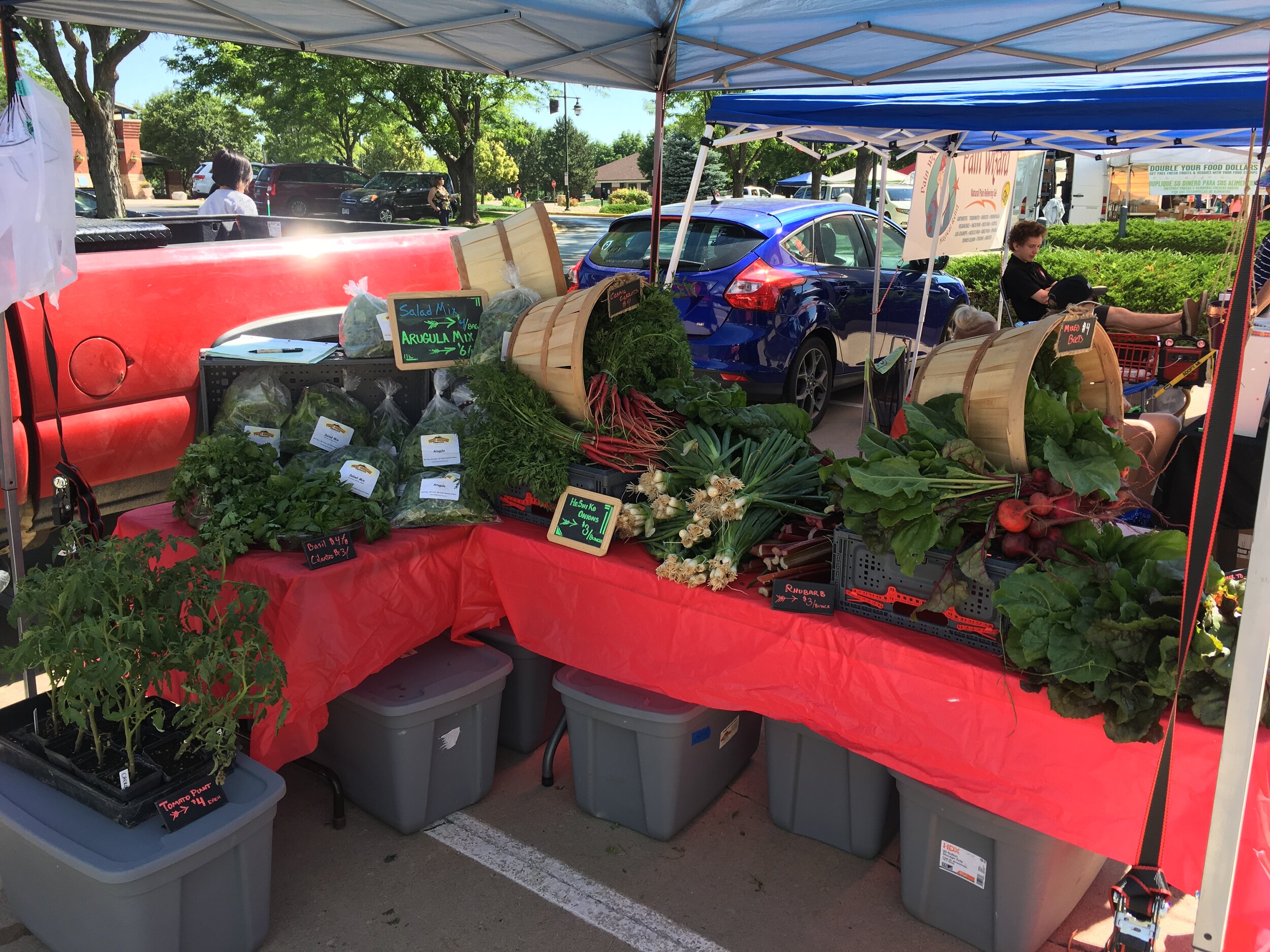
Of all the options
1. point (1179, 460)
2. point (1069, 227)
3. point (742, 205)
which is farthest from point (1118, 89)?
point (1069, 227)

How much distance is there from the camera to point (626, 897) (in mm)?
2744

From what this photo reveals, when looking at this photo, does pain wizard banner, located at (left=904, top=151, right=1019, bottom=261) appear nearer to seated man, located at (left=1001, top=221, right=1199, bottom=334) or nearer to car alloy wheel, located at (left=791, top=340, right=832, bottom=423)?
seated man, located at (left=1001, top=221, right=1199, bottom=334)

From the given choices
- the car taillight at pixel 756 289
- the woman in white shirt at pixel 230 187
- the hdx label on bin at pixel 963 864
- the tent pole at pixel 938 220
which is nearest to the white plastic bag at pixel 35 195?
the hdx label on bin at pixel 963 864

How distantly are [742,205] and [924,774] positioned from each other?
5645mm

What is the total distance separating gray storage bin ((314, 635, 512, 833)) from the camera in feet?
9.47

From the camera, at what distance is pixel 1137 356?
6.05 m

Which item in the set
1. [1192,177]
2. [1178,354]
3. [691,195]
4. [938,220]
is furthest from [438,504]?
[1192,177]

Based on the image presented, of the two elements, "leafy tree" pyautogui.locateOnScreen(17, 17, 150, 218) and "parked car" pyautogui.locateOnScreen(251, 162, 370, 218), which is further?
"parked car" pyautogui.locateOnScreen(251, 162, 370, 218)

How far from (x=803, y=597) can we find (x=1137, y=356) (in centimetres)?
467

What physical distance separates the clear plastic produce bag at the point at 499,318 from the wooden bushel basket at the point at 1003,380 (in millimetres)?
1470

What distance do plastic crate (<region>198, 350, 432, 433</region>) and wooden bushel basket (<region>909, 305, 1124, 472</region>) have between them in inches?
77.2

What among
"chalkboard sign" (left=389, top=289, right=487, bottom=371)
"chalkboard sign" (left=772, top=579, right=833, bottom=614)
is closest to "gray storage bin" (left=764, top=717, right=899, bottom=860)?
"chalkboard sign" (left=772, top=579, right=833, bottom=614)

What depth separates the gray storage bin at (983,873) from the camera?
2.37 metres

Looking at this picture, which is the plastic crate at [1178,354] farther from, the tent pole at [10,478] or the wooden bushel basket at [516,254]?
the tent pole at [10,478]
